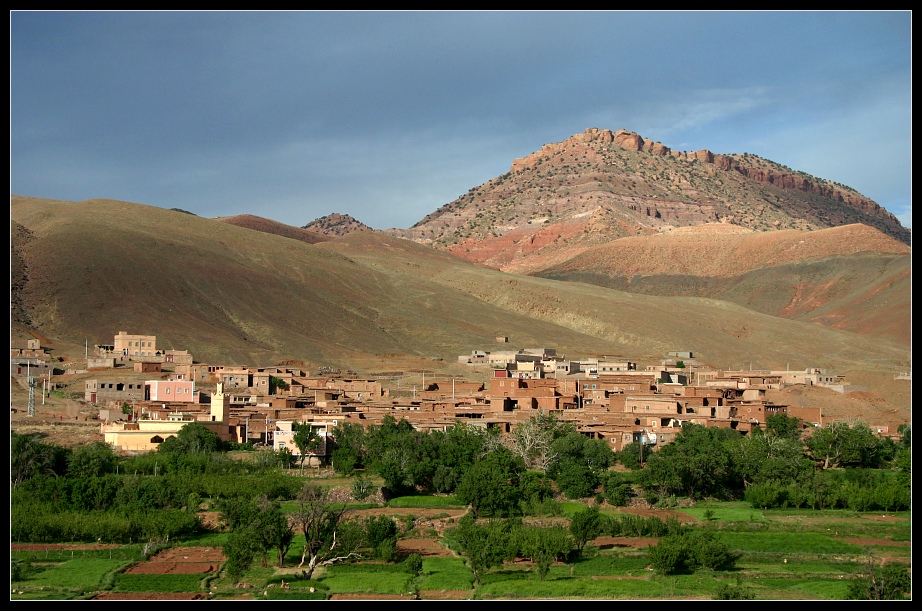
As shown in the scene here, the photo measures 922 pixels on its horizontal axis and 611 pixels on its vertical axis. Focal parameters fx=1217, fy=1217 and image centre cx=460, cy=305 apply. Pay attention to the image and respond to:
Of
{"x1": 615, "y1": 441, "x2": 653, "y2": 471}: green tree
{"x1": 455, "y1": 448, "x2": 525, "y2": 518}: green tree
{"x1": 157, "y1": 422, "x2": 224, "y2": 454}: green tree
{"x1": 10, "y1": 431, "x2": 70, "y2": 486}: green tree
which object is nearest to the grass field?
{"x1": 455, "y1": 448, "x2": 525, "y2": 518}: green tree

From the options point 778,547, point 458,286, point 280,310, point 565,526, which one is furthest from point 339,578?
point 458,286

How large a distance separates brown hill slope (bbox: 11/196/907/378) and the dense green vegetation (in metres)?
44.8

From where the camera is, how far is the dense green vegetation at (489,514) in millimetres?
28531

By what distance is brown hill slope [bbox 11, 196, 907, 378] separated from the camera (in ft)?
315

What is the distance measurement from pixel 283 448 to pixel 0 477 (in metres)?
28.8

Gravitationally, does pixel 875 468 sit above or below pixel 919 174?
below

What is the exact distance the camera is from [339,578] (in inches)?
1141

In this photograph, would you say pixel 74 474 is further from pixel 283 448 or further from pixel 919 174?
pixel 919 174

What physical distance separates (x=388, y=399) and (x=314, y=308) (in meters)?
52.4

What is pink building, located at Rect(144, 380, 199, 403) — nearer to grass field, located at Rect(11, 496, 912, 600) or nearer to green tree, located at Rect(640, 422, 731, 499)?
green tree, located at Rect(640, 422, 731, 499)

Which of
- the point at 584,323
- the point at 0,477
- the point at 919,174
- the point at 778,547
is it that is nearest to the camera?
the point at 919,174

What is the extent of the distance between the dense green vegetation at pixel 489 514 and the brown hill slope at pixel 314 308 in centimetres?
4485

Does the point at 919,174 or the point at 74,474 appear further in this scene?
the point at 74,474

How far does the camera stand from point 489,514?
3647 cm
